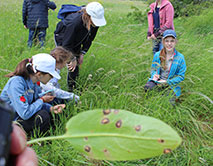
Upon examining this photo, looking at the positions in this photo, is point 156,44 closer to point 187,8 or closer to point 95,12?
point 95,12

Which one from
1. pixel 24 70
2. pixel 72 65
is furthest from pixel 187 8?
pixel 24 70

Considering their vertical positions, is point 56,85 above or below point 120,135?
below

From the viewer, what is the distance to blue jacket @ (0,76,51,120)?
204 centimetres

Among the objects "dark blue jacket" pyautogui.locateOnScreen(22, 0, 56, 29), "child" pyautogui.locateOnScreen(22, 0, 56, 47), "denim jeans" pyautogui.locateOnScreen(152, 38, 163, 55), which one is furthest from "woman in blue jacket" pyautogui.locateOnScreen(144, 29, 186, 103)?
"dark blue jacket" pyautogui.locateOnScreen(22, 0, 56, 29)

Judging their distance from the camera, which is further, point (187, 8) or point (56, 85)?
point (187, 8)

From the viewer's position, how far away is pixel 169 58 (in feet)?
9.91

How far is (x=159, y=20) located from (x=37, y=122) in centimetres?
284

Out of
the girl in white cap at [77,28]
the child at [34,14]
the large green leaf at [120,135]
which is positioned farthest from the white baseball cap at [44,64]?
the child at [34,14]

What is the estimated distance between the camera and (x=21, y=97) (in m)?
2.08

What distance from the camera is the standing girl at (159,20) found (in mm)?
3789

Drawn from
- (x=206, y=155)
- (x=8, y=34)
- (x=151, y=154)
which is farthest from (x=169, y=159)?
(x=8, y=34)

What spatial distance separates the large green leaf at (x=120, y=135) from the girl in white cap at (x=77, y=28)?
229 cm

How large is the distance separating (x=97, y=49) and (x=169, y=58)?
1205 mm

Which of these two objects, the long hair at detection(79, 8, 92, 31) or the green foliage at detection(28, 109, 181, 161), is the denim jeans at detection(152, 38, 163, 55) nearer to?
the long hair at detection(79, 8, 92, 31)
